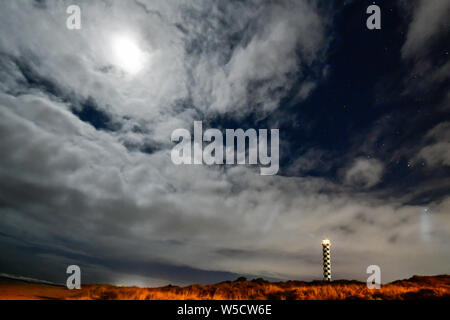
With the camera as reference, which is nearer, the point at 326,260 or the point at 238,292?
the point at 238,292

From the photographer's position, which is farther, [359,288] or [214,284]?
[214,284]

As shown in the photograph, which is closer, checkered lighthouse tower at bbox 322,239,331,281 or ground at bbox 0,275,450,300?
ground at bbox 0,275,450,300

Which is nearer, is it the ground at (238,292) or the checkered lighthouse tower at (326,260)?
the ground at (238,292)
